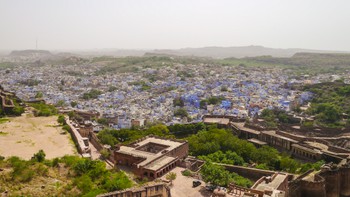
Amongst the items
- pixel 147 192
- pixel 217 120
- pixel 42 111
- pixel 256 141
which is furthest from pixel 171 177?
pixel 42 111

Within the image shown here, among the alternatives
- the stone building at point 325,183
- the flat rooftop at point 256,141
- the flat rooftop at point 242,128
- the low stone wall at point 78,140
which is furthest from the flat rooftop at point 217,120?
the stone building at point 325,183

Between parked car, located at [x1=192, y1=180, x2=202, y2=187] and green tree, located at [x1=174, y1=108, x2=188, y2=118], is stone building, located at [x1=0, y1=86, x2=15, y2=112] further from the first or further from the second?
parked car, located at [x1=192, y1=180, x2=202, y2=187]

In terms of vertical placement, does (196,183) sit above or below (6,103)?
below

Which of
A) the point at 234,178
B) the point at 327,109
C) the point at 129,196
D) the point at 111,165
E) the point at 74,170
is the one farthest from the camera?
the point at 327,109

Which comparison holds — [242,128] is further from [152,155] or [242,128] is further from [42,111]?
[42,111]

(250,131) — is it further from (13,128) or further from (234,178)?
(13,128)

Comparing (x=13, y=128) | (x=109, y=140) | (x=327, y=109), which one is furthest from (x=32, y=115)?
(x=327, y=109)

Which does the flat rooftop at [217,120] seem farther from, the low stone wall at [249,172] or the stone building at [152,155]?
the low stone wall at [249,172]
